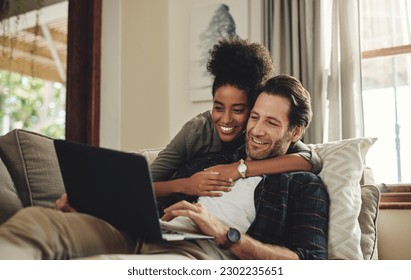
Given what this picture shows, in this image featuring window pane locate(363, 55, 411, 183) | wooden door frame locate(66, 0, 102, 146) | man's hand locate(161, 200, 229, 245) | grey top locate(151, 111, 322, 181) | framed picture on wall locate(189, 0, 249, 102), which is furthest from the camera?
wooden door frame locate(66, 0, 102, 146)

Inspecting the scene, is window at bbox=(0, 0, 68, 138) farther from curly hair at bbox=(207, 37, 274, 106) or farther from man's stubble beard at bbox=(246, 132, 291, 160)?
man's stubble beard at bbox=(246, 132, 291, 160)

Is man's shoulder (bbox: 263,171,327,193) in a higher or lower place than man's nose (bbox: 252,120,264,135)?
lower

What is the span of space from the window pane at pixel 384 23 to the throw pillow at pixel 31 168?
4.68 feet

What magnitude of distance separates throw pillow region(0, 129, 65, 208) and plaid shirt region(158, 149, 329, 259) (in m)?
0.50

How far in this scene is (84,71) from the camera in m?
2.48

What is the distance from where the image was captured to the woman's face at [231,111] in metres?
1.23

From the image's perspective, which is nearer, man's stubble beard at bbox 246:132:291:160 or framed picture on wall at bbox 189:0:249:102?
man's stubble beard at bbox 246:132:291:160

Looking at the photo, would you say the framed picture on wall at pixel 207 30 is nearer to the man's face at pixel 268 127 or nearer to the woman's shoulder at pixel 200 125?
the woman's shoulder at pixel 200 125

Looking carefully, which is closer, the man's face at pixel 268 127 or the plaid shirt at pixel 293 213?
the plaid shirt at pixel 293 213

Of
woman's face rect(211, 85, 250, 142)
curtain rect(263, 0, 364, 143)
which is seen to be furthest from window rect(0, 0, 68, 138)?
woman's face rect(211, 85, 250, 142)

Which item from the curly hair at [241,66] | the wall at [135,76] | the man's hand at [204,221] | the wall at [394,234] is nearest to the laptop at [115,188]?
the man's hand at [204,221]

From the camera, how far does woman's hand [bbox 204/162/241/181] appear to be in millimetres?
1160

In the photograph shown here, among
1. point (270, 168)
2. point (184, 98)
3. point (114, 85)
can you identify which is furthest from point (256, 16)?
point (270, 168)
